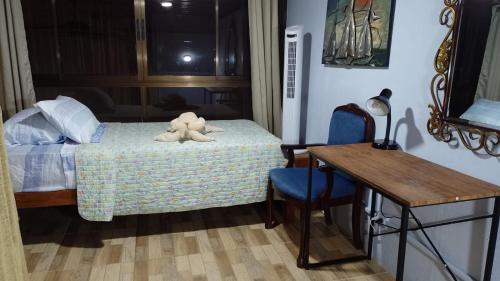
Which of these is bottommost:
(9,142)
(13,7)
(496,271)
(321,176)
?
(496,271)

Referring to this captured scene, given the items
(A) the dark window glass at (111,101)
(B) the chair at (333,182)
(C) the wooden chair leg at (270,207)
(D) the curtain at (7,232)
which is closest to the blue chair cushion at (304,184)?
(B) the chair at (333,182)

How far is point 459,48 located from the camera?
1.68m

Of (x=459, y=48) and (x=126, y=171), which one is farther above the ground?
(x=459, y=48)

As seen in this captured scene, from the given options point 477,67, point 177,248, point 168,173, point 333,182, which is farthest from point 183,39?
point 477,67

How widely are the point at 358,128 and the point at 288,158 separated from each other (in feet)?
1.97

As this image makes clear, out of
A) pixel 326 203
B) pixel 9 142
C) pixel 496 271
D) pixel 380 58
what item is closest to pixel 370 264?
pixel 326 203

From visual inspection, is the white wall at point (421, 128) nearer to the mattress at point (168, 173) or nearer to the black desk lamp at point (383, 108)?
the black desk lamp at point (383, 108)

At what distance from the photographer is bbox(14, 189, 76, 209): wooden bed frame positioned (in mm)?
2305

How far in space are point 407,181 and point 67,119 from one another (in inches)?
86.8

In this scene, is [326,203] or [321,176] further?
[321,176]

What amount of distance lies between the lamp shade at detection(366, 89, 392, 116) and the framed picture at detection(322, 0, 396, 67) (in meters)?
0.30

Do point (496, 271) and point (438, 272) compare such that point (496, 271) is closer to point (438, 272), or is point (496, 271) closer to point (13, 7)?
point (438, 272)

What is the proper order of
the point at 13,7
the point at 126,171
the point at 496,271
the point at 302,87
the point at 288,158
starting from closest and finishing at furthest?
the point at 496,271 < the point at 126,171 < the point at 288,158 < the point at 13,7 < the point at 302,87

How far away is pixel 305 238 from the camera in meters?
2.22
